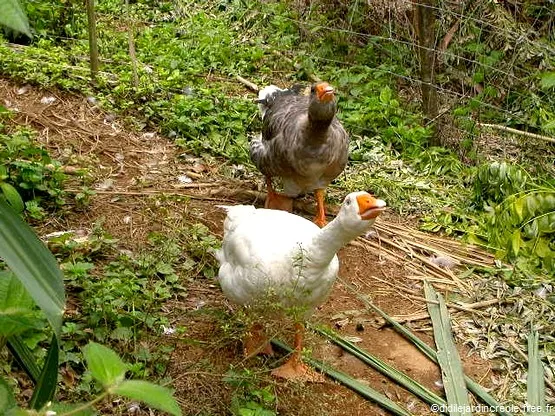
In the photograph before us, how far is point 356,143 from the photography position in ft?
18.9

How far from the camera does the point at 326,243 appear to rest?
9.99 ft

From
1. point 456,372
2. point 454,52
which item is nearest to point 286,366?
point 456,372

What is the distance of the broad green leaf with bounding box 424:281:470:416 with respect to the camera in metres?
3.38

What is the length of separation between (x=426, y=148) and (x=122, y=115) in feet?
7.51

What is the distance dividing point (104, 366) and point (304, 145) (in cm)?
338

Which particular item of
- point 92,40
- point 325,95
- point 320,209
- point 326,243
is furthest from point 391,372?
point 92,40

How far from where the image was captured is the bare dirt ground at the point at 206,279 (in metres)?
3.16

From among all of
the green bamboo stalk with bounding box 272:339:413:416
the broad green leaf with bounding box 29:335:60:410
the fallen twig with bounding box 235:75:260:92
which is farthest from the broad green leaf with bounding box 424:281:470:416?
→ the fallen twig with bounding box 235:75:260:92

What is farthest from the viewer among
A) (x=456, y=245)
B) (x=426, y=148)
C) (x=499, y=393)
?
(x=426, y=148)

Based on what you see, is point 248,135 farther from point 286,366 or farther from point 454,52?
point 286,366

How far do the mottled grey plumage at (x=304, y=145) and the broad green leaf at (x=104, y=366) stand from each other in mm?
3272

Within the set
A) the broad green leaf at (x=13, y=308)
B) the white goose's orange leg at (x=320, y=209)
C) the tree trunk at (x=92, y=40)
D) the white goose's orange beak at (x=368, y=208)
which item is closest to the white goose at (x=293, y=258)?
the white goose's orange beak at (x=368, y=208)

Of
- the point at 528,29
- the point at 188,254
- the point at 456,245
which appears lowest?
the point at 456,245

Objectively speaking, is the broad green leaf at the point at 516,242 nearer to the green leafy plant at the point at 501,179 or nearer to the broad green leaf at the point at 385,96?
the green leafy plant at the point at 501,179
